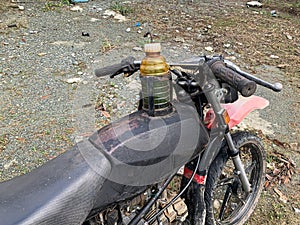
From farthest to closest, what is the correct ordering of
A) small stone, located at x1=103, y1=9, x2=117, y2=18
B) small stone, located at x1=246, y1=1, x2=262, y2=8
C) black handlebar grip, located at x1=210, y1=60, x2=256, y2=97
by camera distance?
small stone, located at x1=246, y1=1, x2=262, y2=8 → small stone, located at x1=103, y1=9, x2=117, y2=18 → black handlebar grip, located at x1=210, y1=60, x2=256, y2=97

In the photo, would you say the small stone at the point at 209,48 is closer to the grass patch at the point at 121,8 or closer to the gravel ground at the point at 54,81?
the gravel ground at the point at 54,81

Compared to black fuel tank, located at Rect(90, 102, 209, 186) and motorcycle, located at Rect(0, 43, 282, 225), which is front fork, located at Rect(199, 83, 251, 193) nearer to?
motorcycle, located at Rect(0, 43, 282, 225)

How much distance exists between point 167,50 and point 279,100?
1.91 metres

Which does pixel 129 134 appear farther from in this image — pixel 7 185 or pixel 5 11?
pixel 5 11

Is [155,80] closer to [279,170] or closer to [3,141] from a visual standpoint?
[279,170]

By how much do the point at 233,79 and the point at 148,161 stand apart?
0.51 m

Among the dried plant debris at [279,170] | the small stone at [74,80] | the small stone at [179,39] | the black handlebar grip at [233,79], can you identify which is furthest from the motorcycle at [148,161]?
the small stone at [179,39]

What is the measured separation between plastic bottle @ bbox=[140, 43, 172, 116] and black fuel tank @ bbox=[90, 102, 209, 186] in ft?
0.18

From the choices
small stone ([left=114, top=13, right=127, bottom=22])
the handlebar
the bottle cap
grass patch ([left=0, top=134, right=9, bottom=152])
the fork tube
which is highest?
the bottle cap

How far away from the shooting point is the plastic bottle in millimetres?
1428

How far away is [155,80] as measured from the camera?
1.43 m

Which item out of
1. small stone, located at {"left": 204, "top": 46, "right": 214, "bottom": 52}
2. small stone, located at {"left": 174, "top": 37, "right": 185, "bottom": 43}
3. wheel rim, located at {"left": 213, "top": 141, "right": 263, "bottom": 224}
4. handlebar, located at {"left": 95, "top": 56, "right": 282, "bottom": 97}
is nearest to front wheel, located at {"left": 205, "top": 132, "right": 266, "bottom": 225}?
wheel rim, located at {"left": 213, "top": 141, "right": 263, "bottom": 224}

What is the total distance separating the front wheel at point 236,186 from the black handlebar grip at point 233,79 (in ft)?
1.95

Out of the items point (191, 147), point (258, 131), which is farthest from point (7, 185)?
point (258, 131)
